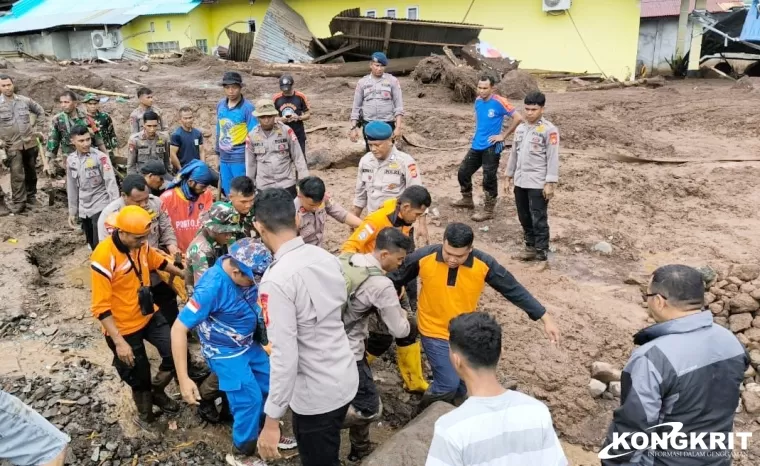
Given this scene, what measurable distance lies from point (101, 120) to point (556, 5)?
15315 mm

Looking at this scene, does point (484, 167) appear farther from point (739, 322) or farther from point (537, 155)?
point (739, 322)

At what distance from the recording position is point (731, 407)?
2486 mm

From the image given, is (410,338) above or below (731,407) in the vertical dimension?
below

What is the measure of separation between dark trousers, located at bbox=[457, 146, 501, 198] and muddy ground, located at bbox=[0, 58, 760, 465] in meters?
0.42

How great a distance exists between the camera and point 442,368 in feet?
12.7

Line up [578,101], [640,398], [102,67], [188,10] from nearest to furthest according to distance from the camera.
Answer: [640,398], [578,101], [102,67], [188,10]

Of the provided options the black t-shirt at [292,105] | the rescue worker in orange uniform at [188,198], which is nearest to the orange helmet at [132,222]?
the rescue worker in orange uniform at [188,198]

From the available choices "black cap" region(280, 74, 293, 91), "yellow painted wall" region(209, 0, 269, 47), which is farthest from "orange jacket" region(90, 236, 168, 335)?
"yellow painted wall" region(209, 0, 269, 47)

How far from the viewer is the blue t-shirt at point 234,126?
21.3ft

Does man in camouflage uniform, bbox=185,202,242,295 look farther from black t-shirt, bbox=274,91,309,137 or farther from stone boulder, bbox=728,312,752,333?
stone boulder, bbox=728,312,752,333

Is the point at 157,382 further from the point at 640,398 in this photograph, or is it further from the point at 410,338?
the point at 640,398

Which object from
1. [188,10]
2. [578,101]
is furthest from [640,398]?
[188,10]

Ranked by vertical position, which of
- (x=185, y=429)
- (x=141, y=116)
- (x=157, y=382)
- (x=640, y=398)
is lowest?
(x=185, y=429)

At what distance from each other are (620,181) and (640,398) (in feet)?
23.2
